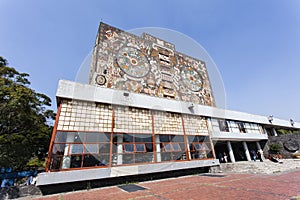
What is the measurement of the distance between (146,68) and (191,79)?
8.78 metres

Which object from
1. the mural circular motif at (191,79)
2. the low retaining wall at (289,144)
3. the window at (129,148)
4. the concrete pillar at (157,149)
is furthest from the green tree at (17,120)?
the low retaining wall at (289,144)

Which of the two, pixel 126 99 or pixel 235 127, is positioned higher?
pixel 126 99

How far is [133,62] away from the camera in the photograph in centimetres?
1831

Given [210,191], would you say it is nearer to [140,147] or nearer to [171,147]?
[140,147]

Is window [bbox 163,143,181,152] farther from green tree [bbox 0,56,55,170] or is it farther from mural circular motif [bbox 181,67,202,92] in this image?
mural circular motif [bbox 181,67,202,92]

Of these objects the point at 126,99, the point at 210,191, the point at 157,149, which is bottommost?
the point at 210,191

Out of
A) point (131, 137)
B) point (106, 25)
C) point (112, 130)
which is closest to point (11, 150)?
point (112, 130)

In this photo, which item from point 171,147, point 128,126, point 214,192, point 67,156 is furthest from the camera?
point 171,147

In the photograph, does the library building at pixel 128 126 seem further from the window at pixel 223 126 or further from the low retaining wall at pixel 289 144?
the low retaining wall at pixel 289 144

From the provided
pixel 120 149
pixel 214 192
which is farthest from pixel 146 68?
pixel 214 192

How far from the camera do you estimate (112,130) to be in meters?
8.55

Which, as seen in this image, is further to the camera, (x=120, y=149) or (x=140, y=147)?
(x=140, y=147)

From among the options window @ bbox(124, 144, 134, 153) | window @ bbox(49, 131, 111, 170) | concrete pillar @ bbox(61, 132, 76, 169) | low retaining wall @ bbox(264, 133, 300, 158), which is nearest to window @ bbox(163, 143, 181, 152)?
window @ bbox(124, 144, 134, 153)

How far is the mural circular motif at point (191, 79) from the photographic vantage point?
23.0m
